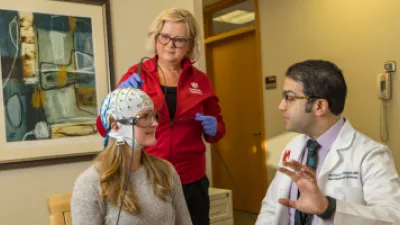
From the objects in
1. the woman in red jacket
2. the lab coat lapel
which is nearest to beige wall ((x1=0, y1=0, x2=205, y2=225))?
the woman in red jacket

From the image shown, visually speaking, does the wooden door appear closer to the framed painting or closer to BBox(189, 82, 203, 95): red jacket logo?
the framed painting

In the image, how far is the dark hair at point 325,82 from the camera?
1.41 m

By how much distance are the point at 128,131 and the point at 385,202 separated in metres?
0.82

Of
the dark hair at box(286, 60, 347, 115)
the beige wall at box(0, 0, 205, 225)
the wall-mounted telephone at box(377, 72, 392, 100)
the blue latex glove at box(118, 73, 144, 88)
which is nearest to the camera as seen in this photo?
the dark hair at box(286, 60, 347, 115)

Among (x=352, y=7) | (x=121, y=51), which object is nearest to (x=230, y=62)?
(x=352, y=7)

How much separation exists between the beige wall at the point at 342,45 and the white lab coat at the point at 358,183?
1906mm

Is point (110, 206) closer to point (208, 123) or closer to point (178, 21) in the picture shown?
point (208, 123)

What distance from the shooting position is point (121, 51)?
261cm

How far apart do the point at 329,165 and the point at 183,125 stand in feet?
2.10

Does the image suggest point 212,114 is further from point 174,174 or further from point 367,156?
point 367,156

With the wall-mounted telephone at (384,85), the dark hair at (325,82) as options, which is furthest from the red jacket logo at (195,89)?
the wall-mounted telephone at (384,85)

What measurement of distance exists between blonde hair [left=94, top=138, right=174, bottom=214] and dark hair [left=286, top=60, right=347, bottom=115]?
1.84 feet

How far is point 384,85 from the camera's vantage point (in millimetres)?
3076

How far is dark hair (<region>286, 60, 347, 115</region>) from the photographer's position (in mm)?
1407
